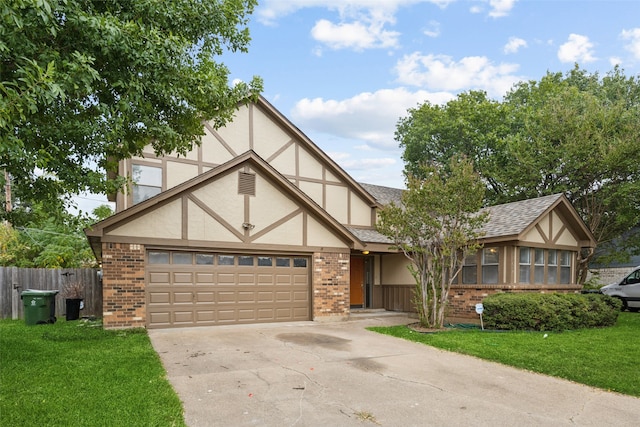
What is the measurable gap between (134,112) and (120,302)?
5.40 m

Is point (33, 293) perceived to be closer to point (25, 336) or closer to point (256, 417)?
point (25, 336)

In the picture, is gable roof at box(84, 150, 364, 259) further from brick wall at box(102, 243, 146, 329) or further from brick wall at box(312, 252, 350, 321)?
brick wall at box(312, 252, 350, 321)

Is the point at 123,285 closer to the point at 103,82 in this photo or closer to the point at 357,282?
the point at 103,82

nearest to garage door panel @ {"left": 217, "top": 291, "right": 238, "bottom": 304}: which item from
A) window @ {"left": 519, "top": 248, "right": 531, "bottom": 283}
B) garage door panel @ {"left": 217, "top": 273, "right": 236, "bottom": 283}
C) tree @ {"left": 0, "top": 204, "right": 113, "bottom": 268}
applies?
garage door panel @ {"left": 217, "top": 273, "right": 236, "bottom": 283}

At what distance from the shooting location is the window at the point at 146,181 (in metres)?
12.4

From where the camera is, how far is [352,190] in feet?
53.8

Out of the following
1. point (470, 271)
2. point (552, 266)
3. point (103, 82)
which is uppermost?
point (103, 82)

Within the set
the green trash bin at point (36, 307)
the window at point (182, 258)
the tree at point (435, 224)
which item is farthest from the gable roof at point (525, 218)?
the green trash bin at point (36, 307)

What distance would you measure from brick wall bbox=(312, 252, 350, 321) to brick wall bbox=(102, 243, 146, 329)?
16.1 feet

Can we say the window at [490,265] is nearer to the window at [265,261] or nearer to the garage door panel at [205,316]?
the window at [265,261]

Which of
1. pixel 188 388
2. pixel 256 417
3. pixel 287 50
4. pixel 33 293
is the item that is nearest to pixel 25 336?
pixel 33 293

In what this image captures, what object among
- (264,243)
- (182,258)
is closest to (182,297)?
(182,258)

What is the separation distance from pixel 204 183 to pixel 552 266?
11960 mm

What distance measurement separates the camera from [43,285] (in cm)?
1437
